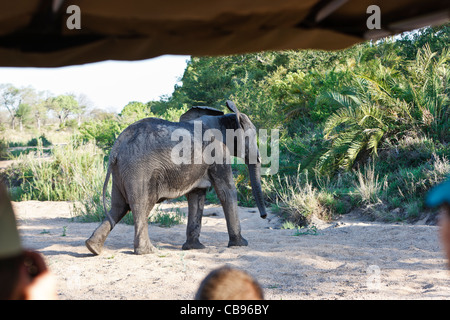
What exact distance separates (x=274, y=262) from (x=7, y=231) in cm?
534

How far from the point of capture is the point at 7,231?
1.13 metres

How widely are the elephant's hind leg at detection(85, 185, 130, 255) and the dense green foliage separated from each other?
4190mm

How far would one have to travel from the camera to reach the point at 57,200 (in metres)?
13.7

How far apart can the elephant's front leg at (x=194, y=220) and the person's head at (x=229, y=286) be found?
569 cm

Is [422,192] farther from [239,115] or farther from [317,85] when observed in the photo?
[317,85]

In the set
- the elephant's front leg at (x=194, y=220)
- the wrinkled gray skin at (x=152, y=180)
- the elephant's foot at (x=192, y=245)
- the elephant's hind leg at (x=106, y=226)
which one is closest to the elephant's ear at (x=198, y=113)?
the wrinkled gray skin at (x=152, y=180)

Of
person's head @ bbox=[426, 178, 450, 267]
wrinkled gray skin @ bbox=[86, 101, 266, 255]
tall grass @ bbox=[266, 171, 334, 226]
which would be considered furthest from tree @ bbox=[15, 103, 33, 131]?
person's head @ bbox=[426, 178, 450, 267]

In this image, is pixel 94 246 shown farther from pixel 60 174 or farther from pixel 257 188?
pixel 60 174

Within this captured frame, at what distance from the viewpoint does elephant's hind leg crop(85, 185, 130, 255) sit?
664cm

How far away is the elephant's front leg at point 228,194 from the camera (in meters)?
7.30

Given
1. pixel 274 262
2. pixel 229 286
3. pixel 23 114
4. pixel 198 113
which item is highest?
pixel 23 114

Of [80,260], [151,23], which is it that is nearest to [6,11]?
[151,23]

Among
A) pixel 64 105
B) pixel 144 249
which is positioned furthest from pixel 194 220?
pixel 64 105

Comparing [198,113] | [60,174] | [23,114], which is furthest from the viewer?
[23,114]
